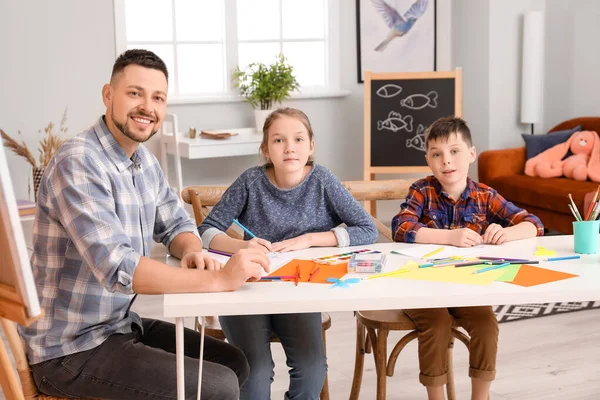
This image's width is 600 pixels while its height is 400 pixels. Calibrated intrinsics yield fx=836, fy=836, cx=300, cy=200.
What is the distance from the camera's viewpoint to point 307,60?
6117 mm

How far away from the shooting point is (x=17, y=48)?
522 centimetres

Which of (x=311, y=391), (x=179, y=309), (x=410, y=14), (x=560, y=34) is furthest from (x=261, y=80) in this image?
(x=179, y=309)

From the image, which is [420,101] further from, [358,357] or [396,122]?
[358,357]

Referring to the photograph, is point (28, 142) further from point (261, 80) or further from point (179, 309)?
point (179, 309)

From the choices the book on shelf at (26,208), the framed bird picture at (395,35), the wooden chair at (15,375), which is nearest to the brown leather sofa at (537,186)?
the framed bird picture at (395,35)

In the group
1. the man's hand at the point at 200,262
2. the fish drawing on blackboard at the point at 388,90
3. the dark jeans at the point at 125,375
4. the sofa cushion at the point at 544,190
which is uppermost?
the fish drawing on blackboard at the point at 388,90

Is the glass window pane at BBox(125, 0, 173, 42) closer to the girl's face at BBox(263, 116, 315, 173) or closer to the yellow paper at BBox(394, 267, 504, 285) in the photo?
the girl's face at BBox(263, 116, 315, 173)

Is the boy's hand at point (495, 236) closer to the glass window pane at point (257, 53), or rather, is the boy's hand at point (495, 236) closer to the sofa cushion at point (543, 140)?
the sofa cushion at point (543, 140)

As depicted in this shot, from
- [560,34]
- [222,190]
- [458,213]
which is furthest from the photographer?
[560,34]

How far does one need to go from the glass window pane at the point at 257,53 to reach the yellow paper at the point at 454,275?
4.11 meters

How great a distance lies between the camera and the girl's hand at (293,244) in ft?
7.55

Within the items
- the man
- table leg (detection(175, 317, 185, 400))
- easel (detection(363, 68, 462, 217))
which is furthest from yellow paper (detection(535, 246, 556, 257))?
easel (detection(363, 68, 462, 217))

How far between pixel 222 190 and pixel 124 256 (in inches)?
40.2

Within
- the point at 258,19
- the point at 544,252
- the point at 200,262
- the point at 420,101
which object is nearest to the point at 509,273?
the point at 544,252
